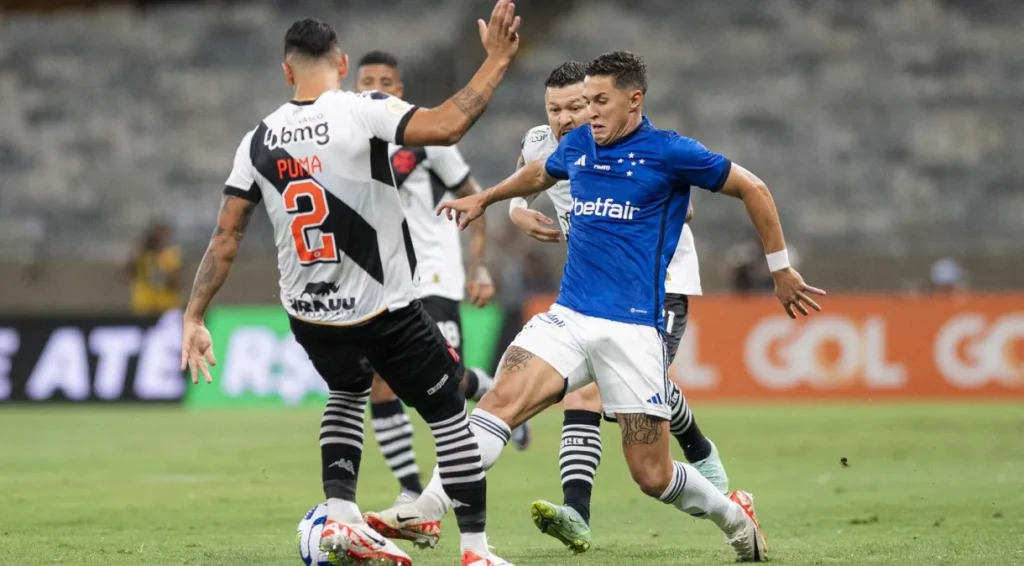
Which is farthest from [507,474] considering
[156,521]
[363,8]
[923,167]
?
[363,8]

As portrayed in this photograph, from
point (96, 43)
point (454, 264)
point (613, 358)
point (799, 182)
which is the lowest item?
point (613, 358)

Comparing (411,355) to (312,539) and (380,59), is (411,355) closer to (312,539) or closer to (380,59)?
(312,539)

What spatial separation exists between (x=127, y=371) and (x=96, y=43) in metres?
11.2

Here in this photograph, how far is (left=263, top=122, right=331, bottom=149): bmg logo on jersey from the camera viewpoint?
6691mm

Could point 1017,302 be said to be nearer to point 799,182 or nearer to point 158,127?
point 799,182

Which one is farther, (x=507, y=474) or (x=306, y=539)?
(x=507, y=474)

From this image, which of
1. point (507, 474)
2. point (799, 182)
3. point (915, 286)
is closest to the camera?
point (507, 474)

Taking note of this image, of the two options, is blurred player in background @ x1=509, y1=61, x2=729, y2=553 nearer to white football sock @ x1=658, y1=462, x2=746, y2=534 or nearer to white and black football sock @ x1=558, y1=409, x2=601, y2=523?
white and black football sock @ x1=558, y1=409, x2=601, y2=523

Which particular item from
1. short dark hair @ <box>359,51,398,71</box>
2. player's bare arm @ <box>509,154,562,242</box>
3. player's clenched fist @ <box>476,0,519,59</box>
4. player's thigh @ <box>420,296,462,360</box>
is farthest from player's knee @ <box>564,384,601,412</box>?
short dark hair @ <box>359,51,398,71</box>

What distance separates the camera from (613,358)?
724cm

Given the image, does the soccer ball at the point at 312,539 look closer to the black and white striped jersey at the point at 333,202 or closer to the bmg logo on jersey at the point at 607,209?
the black and white striped jersey at the point at 333,202

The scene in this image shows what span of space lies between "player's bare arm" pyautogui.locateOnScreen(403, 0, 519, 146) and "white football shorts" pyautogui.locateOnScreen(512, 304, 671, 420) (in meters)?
1.28

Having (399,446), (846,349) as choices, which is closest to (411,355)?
(399,446)

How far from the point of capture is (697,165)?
714cm
